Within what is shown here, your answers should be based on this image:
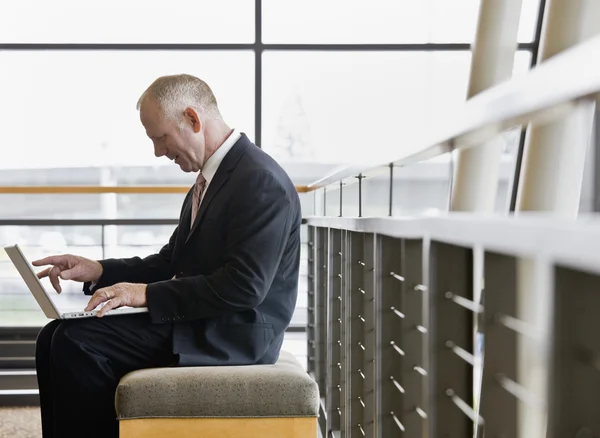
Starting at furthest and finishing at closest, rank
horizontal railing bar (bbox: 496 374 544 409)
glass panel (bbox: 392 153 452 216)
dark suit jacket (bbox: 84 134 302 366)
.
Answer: glass panel (bbox: 392 153 452 216) < dark suit jacket (bbox: 84 134 302 366) < horizontal railing bar (bbox: 496 374 544 409)

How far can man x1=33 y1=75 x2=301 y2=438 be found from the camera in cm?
220

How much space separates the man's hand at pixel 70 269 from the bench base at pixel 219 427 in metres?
0.65

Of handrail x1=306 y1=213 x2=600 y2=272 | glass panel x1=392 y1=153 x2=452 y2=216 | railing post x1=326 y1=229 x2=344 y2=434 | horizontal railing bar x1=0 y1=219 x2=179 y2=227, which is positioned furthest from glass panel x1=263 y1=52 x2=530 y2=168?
handrail x1=306 y1=213 x2=600 y2=272

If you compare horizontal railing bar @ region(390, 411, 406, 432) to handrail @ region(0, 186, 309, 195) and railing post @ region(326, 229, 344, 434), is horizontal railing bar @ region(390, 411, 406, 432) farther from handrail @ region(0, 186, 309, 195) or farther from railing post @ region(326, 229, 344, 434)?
handrail @ region(0, 186, 309, 195)

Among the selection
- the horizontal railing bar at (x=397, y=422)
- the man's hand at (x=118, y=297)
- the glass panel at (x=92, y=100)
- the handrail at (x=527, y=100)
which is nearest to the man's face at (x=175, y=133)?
the man's hand at (x=118, y=297)

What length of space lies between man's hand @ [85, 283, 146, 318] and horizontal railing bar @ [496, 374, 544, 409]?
134 cm

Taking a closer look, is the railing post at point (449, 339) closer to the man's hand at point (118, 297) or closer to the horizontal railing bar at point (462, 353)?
the horizontal railing bar at point (462, 353)

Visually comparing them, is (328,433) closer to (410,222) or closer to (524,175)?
(524,175)

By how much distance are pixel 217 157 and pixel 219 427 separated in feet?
2.38

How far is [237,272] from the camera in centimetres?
219

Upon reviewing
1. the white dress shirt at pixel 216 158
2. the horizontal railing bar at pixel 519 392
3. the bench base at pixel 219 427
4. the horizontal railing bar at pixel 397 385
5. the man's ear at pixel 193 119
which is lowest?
the bench base at pixel 219 427

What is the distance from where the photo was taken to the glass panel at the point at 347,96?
5.37 m

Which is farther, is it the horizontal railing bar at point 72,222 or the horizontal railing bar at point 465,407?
the horizontal railing bar at point 72,222

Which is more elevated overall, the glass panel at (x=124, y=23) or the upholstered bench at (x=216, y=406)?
the glass panel at (x=124, y=23)
